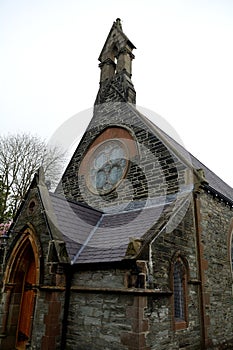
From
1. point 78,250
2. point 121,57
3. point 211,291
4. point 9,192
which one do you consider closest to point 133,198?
point 78,250

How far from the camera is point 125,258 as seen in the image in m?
6.91

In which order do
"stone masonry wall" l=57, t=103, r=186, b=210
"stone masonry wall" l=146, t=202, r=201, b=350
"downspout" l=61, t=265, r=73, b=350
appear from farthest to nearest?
1. "stone masonry wall" l=57, t=103, r=186, b=210
2. "downspout" l=61, t=265, r=73, b=350
3. "stone masonry wall" l=146, t=202, r=201, b=350

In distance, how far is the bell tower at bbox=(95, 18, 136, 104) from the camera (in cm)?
1461

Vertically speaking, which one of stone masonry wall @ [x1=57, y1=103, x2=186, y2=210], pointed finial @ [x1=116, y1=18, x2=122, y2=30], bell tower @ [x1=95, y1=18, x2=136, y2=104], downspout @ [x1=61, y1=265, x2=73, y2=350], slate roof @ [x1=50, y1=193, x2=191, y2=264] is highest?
pointed finial @ [x1=116, y1=18, x2=122, y2=30]

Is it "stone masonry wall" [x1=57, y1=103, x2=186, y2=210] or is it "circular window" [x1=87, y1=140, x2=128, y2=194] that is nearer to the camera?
"stone masonry wall" [x1=57, y1=103, x2=186, y2=210]

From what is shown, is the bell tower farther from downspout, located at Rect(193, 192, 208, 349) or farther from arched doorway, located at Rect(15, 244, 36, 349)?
arched doorway, located at Rect(15, 244, 36, 349)

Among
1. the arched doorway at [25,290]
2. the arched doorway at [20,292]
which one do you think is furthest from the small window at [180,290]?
the arched doorway at [25,290]

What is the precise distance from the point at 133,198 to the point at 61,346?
5766 millimetres

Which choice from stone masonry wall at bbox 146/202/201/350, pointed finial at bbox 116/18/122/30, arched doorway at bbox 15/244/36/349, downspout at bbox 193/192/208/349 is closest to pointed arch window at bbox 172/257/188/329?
stone masonry wall at bbox 146/202/201/350

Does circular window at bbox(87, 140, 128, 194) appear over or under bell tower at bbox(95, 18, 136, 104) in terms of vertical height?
under

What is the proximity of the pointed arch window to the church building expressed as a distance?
0.03 metres

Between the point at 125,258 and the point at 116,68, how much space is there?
12.3 m

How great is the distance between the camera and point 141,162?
37.9ft

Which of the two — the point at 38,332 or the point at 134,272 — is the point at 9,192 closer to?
the point at 38,332
